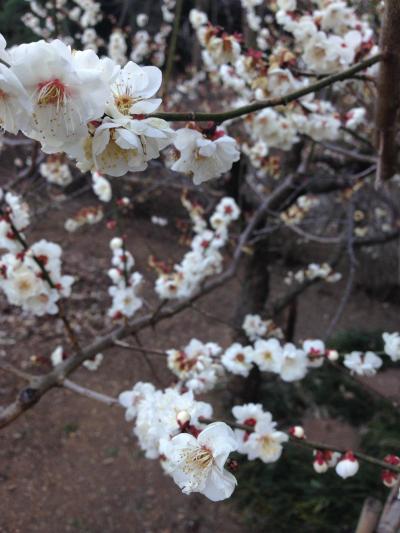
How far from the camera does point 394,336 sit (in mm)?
1707

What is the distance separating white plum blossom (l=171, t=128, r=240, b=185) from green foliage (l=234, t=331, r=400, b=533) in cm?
209

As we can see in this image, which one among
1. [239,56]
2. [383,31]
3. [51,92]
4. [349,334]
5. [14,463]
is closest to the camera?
[51,92]

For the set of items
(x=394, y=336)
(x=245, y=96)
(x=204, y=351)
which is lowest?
(x=204, y=351)

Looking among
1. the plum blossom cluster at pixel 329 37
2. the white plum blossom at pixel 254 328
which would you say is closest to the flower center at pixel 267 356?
the white plum blossom at pixel 254 328

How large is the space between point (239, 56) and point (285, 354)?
1121 millimetres

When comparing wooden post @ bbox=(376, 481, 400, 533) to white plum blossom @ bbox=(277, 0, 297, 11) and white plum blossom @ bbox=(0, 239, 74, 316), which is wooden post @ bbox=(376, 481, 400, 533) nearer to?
white plum blossom @ bbox=(0, 239, 74, 316)

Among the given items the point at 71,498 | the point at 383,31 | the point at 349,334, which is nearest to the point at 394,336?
the point at 383,31

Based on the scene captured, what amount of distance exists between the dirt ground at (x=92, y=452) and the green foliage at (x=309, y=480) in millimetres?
139

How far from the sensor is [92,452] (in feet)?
11.1

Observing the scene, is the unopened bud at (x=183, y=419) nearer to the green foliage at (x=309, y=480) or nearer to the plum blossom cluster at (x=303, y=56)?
the plum blossom cluster at (x=303, y=56)

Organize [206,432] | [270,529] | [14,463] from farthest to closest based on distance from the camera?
[14,463] → [270,529] → [206,432]

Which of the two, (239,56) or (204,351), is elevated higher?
(239,56)

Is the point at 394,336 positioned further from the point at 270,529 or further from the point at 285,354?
the point at 270,529

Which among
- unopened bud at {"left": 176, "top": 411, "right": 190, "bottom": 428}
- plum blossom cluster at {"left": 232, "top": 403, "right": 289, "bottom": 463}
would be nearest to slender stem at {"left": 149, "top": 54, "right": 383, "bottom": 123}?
unopened bud at {"left": 176, "top": 411, "right": 190, "bottom": 428}
